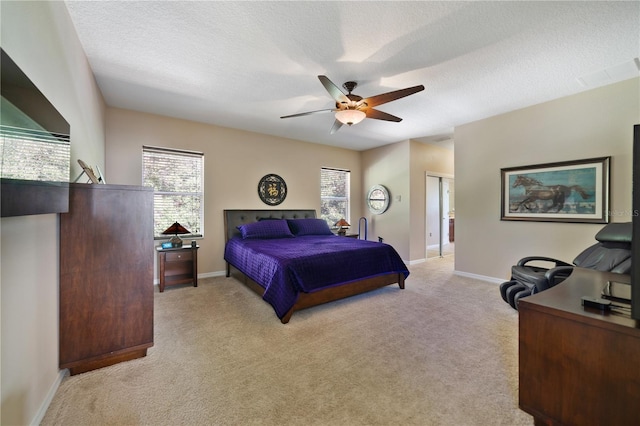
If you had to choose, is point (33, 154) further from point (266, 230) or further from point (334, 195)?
point (334, 195)

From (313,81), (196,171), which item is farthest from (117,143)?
(313,81)

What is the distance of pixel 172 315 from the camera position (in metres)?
2.90

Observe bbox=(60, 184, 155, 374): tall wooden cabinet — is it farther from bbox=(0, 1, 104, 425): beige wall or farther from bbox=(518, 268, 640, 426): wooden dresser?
bbox=(518, 268, 640, 426): wooden dresser

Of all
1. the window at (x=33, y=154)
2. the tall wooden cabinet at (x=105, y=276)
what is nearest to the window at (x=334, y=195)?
the tall wooden cabinet at (x=105, y=276)

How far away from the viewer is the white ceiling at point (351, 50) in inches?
77.5

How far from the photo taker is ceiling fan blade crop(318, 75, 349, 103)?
2.32 meters

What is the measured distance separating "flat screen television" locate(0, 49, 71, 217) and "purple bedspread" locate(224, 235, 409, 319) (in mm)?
1860

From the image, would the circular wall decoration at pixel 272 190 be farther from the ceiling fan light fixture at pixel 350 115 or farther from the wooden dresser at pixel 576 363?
the wooden dresser at pixel 576 363

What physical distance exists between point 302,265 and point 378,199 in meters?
3.83

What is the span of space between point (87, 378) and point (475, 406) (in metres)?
2.60

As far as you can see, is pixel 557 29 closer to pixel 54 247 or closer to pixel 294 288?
pixel 294 288

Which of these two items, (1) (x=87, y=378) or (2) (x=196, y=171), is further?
(2) (x=196, y=171)

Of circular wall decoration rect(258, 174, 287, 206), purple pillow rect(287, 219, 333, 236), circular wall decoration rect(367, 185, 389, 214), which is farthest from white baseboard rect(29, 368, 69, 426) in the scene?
circular wall decoration rect(367, 185, 389, 214)

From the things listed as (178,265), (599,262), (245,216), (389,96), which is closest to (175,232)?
(178,265)
